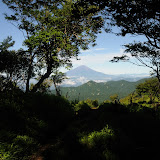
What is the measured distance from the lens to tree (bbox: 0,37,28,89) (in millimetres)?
13255

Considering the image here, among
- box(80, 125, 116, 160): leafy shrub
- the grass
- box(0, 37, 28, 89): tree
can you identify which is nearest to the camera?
the grass

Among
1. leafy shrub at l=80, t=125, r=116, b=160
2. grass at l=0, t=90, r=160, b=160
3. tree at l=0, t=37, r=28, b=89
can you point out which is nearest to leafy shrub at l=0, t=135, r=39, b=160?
grass at l=0, t=90, r=160, b=160

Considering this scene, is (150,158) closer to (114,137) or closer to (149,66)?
(114,137)

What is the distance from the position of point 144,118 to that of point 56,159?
4.69 meters

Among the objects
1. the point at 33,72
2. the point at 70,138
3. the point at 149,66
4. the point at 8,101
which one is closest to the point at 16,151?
the point at 70,138

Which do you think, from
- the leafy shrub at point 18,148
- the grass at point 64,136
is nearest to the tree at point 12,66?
the grass at point 64,136

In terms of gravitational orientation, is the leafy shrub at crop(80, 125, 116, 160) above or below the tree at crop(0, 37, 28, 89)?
below

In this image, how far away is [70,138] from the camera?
516 cm

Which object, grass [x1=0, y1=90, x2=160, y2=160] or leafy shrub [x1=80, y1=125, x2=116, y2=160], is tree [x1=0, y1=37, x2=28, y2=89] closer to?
grass [x1=0, y1=90, x2=160, y2=160]

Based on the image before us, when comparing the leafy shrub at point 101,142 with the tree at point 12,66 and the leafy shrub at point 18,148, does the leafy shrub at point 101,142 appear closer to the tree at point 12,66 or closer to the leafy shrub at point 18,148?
the leafy shrub at point 18,148

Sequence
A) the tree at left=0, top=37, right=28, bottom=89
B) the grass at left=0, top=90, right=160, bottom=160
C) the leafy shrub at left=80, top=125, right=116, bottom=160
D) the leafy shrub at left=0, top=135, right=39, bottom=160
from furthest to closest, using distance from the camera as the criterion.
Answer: the tree at left=0, top=37, right=28, bottom=89 → the leafy shrub at left=80, top=125, right=116, bottom=160 → the grass at left=0, top=90, right=160, bottom=160 → the leafy shrub at left=0, top=135, right=39, bottom=160

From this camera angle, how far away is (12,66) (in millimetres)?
13828

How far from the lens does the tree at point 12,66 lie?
13.3 metres

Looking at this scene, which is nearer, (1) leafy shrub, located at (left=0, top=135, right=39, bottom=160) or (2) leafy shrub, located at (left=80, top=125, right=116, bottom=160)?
(1) leafy shrub, located at (left=0, top=135, right=39, bottom=160)
